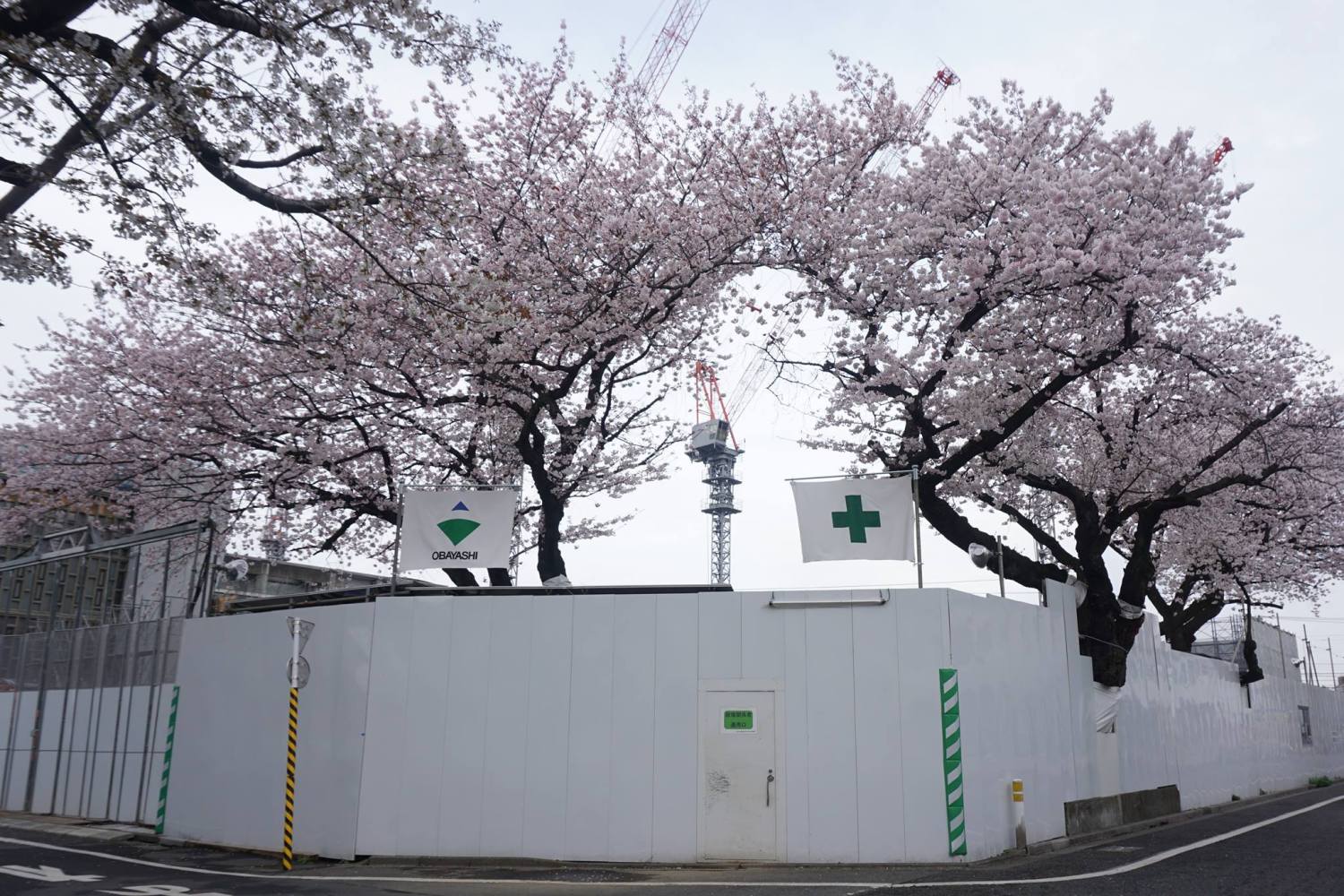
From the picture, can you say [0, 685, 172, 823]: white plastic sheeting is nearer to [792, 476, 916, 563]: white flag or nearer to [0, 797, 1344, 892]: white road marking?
[0, 797, 1344, 892]: white road marking

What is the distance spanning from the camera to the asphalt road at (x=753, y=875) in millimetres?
10336

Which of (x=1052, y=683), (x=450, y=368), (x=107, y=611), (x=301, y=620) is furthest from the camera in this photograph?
(x=107, y=611)

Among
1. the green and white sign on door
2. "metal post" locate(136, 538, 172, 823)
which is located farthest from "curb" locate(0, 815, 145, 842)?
the green and white sign on door

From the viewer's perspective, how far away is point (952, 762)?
12766 millimetres

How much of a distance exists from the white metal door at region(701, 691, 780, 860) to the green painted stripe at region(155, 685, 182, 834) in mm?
9448

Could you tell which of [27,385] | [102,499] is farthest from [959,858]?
[27,385]

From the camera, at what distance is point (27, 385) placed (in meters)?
20.1

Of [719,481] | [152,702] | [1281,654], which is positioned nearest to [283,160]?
[152,702]

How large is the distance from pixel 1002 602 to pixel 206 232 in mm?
11417

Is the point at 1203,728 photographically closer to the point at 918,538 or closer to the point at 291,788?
the point at 918,538

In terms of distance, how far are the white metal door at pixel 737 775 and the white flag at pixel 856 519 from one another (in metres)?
2.43

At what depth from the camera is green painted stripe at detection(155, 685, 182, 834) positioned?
16516 mm

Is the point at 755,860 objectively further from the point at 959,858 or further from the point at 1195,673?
the point at 1195,673

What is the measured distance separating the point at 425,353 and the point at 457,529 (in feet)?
12.8
